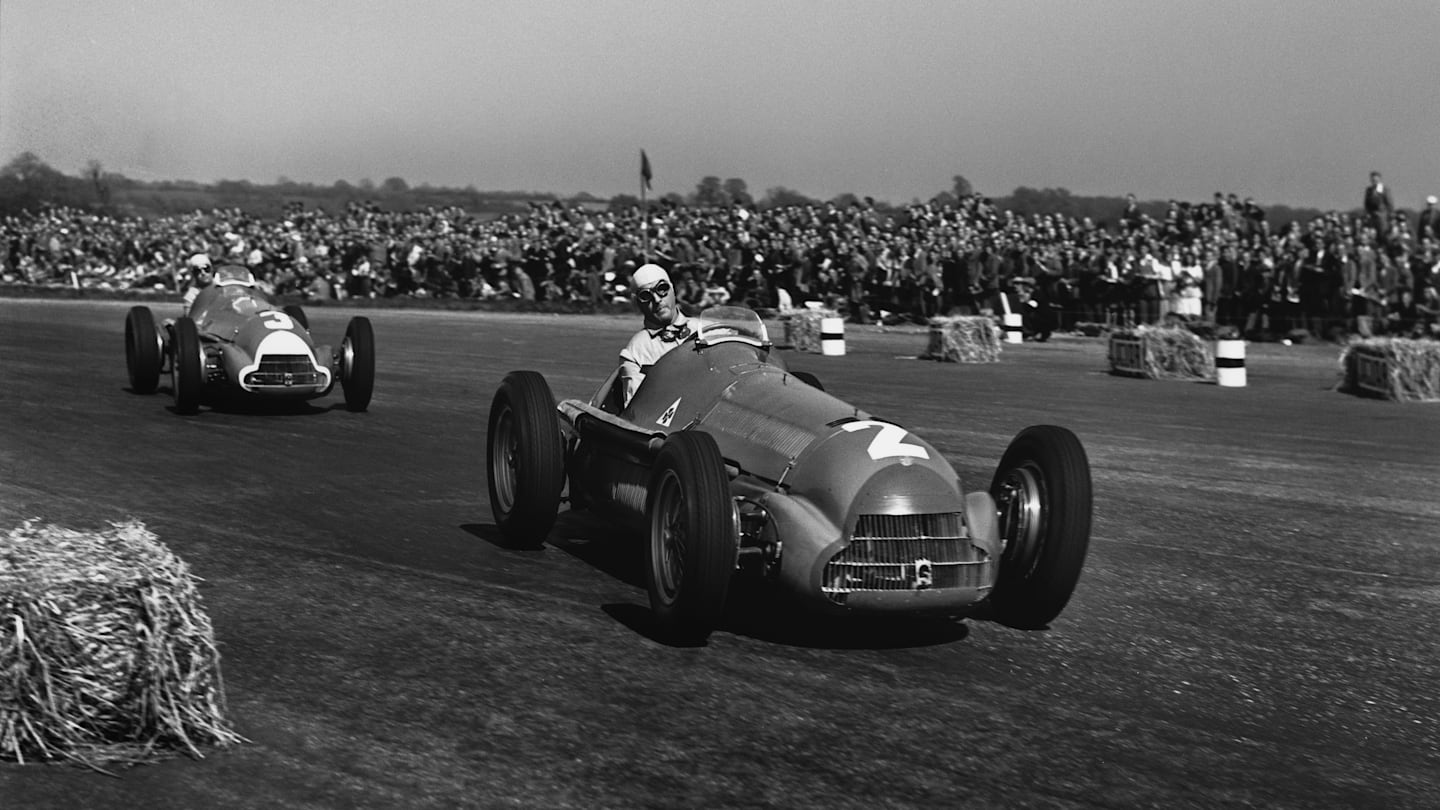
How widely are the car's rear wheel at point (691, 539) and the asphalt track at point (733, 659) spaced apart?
18 cm

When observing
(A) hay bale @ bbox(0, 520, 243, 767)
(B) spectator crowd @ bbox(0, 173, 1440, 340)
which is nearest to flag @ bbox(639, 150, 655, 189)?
(B) spectator crowd @ bbox(0, 173, 1440, 340)

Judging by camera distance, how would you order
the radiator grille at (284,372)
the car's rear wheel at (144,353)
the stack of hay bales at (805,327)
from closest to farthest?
the radiator grille at (284,372)
the car's rear wheel at (144,353)
the stack of hay bales at (805,327)

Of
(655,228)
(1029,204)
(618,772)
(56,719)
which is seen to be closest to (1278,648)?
(618,772)

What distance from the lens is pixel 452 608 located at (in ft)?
21.7

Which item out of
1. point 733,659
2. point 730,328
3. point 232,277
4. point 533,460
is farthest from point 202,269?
point 733,659

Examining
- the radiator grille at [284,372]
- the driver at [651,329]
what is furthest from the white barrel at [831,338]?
the driver at [651,329]

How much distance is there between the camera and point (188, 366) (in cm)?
1305

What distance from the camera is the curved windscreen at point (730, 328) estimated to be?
7.59m

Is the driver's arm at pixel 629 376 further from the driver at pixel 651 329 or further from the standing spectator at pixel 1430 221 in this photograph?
the standing spectator at pixel 1430 221

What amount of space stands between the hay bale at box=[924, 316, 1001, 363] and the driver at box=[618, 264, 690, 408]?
1494 centimetres

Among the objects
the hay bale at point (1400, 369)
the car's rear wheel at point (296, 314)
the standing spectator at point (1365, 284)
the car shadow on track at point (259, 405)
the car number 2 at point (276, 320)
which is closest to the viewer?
the car number 2 at point (276, 320)

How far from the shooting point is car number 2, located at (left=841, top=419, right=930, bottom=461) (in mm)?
6098

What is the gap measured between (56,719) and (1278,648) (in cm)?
451

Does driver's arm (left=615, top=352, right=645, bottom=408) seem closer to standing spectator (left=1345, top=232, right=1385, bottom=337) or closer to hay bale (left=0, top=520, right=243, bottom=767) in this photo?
hay bale (left=0, top=520, right=243, bottom=767)
